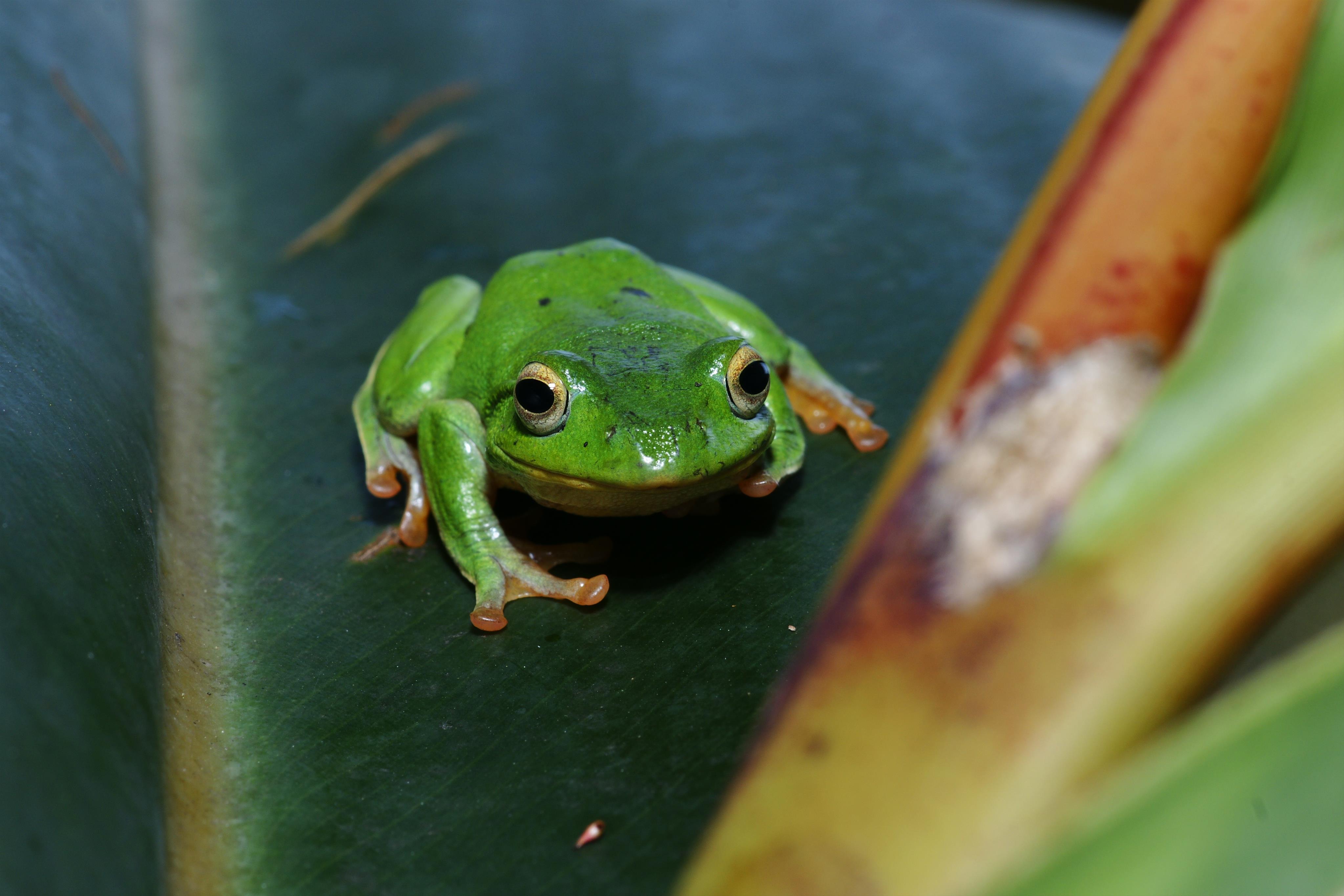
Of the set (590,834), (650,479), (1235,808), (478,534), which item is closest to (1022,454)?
(1235,808)

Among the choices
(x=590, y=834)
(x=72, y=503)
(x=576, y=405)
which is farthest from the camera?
(x=576, y=405)

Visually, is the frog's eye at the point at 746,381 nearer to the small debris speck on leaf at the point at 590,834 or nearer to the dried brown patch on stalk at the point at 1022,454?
the small debris speck on leaf at the point at 590,834

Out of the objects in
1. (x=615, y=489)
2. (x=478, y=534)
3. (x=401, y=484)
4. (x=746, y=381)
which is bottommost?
(x=401, y=484)

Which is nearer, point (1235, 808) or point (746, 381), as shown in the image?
point (1235, 808)

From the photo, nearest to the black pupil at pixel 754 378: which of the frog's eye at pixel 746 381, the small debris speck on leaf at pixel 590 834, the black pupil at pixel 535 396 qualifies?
the frog's eye at pixel 746 381

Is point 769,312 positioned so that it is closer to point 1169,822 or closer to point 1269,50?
point 1269,50

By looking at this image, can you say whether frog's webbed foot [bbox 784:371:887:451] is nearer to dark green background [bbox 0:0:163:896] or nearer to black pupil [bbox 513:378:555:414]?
black pupil [bbox 513:378:555:414]

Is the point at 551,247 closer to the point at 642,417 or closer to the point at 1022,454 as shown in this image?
the point at 642,417
